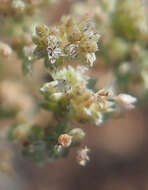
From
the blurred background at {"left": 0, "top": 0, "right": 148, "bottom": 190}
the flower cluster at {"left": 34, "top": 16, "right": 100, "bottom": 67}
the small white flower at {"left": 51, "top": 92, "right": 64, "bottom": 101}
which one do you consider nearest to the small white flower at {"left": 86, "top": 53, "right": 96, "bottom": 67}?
the flower cluster at {"left": 34, "top": 16, "right": 100, "bottom": 67}

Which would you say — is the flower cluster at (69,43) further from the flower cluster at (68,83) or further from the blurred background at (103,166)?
the blurred background at (103,166)

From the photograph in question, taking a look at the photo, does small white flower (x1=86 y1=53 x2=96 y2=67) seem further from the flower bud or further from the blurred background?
the blurred background

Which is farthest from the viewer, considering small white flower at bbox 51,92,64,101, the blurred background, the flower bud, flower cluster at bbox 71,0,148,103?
the blurred background

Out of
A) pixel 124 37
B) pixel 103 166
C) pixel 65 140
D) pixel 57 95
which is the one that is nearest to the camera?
pixel 65 140

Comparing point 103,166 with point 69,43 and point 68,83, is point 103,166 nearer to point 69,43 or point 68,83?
point 68,83

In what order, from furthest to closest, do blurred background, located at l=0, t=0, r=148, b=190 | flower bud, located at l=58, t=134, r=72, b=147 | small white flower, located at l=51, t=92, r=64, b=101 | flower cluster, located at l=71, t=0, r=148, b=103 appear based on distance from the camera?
blurred background, located at l=0, t=0, r=148, b=190 → flower cluster, located at l=71, t=0, r=148, b=103 → small white flower, located at l=51, t=92, r=64, b=101 → flower bud, located at l=58, t=134, r=72, b=147

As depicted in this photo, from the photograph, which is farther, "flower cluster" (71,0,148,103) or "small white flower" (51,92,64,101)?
"flower cluster" (71,0,148,103)

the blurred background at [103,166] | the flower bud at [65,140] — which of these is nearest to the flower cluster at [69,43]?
the flower bud at [65,140]

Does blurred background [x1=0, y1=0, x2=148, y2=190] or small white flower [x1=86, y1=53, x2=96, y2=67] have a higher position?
blurred background [x1=0, y1=0, x2=148, y2=190]

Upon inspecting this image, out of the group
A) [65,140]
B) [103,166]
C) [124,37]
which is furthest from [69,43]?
[103,166]
